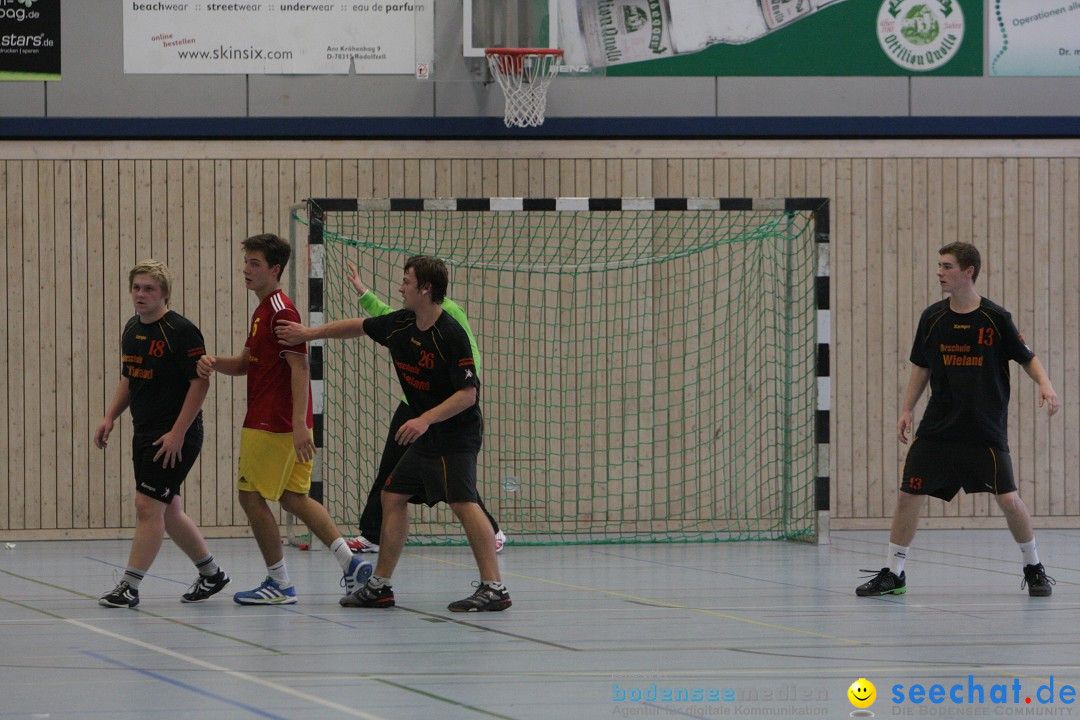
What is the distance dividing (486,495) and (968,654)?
6.70 m

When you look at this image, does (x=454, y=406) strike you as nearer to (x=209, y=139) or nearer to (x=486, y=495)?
(x=486, y=495)

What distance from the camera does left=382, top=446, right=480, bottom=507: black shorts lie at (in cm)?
678

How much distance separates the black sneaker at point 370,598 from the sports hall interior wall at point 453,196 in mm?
4908

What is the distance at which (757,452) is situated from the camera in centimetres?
1206

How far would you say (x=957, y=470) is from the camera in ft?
24.6

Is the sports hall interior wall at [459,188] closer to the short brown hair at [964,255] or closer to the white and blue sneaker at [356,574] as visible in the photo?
the short brown hair at [964,255]

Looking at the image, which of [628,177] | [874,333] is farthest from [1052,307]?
[628,177]

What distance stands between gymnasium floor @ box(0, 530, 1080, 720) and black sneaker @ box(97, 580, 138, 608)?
10 cm

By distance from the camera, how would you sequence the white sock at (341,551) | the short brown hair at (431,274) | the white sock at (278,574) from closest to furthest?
1. the short brown hair at (431,274)
2. the white sock at (341,551)
3. the white sock at (278,574)

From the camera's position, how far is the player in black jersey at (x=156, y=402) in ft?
22.7

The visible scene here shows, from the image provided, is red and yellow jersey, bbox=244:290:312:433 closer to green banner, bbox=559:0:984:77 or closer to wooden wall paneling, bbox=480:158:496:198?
wooden wall paneling, bbox=480:158:496:198

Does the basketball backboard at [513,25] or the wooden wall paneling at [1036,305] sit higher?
the basketball backboard at [513,25]

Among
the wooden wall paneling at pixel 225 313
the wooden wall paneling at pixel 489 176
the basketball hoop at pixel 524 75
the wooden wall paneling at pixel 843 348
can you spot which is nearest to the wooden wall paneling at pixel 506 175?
the wooden wall paneling at pixel 489 176

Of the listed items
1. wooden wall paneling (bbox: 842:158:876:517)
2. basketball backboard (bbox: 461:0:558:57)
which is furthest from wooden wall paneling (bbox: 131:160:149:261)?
wooden wall paneling (bbox: 842:158:876:517)
